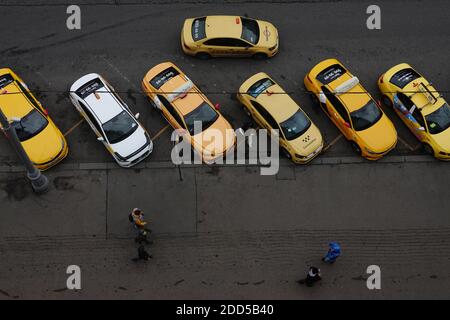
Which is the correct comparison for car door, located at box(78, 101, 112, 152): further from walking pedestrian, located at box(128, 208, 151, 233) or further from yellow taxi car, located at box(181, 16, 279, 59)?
yellow taxi car, located at box(181, 16, 279, 59)

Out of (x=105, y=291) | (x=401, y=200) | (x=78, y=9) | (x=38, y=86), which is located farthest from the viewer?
(x=78, y=9)

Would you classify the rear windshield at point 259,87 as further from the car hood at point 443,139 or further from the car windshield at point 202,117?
the car hood at point 443,139

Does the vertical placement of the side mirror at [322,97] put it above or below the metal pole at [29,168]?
above

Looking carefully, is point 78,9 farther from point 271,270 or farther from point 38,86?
point 271,270

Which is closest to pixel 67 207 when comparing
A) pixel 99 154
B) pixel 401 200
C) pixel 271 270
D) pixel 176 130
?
pixel 99 154

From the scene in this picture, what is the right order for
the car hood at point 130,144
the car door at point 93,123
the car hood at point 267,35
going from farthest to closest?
1. the car hood at point 267,35
2. the car door at point 93,123
3. the car hood at point 130,144

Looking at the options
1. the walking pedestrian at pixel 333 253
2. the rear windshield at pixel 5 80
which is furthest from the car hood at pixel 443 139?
the rear windshield at pixel 5 80

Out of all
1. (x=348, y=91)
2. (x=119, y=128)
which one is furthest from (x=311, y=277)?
(x=119, y=128)

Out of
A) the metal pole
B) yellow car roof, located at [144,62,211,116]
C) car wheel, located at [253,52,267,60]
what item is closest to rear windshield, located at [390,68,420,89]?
car wheel, located at [253,52,267,60]
